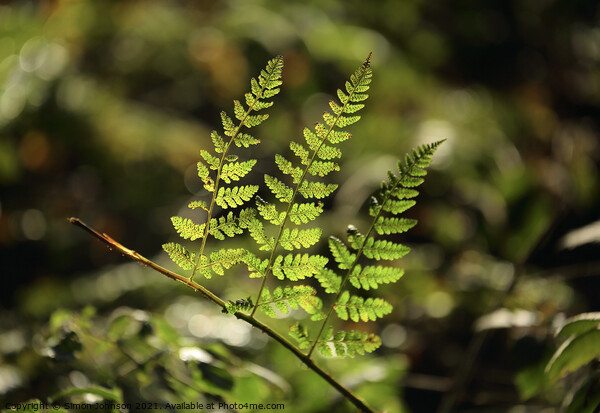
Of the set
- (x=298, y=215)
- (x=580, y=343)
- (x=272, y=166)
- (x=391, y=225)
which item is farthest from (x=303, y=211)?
(x=272, y=166)

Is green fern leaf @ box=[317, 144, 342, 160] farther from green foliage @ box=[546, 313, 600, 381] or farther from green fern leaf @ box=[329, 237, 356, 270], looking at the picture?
green foliage @ box=[546, 313, 600, 381]

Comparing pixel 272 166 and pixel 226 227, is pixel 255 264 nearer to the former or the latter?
pixel 226 227

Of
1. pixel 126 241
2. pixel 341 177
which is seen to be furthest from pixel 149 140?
pixel 341 177

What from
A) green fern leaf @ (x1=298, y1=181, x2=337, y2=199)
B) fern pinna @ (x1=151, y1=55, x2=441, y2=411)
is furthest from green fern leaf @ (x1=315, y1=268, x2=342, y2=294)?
green fern leaf @ (x1=298, y1=181, x2=337, y2=199)

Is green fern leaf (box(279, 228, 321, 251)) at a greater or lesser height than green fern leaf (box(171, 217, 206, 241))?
greater

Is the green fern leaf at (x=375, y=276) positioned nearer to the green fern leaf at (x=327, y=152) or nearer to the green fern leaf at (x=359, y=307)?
the green fern leaf at (x=359, y=307)
